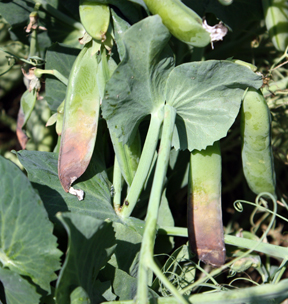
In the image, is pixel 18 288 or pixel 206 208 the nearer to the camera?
pixel 18 288

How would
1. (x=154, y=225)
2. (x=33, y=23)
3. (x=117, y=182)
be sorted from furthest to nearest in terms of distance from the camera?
(x=33, y=23), (x=117, y=182), (x=154, y=225)

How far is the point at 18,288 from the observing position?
56cm

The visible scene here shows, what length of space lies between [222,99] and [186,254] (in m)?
0.38

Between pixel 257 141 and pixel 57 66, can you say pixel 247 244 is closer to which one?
pixel 257 141

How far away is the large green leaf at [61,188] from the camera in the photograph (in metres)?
0.65

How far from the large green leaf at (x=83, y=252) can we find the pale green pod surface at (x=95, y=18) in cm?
37

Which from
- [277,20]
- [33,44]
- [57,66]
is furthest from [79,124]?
[277,20]

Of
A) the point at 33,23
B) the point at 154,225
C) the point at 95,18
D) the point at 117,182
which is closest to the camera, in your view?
the point at 154,225

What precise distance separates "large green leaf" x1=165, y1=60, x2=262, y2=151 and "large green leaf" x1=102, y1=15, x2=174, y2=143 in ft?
0.10

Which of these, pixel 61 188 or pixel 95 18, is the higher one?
pixel 95 18

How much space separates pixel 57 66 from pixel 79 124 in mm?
262

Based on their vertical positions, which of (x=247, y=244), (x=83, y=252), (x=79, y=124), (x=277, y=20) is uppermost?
(x=277, y=20)

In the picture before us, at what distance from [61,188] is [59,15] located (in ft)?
1.80

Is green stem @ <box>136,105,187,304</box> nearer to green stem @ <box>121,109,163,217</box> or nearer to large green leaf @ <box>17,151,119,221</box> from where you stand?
green stem @ <box>121,109,163,217</box>
